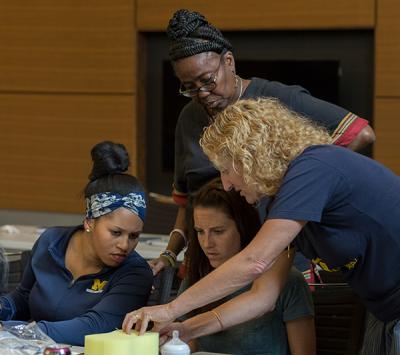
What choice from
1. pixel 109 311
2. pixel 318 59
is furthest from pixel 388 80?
pixel 109 311

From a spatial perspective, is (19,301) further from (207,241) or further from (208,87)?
(208,87)

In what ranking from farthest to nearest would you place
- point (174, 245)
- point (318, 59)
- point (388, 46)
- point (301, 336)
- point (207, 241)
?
point (318, 59) < point (388, 46) < point (174, 245) < point (207, 241) < point (301, 336)

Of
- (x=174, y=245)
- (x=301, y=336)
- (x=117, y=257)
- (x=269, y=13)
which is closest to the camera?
(x=301, y=336)

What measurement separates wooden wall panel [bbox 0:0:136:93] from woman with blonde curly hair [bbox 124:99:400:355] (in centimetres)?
400

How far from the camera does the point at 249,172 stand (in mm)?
2096

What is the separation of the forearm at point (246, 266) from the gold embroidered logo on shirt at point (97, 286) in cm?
65

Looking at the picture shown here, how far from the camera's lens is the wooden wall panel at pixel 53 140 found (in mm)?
6188

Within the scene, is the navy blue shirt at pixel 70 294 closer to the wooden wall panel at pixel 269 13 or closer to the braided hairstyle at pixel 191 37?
the braided hairstyle at pixel 191 37

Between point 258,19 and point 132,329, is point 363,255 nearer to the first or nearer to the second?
point 132,329

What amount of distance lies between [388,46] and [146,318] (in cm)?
377

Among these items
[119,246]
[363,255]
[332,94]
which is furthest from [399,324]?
[332,94]

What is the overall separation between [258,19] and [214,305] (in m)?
3.52

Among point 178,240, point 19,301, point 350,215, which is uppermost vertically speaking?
point 350,215

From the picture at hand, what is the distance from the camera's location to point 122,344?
1.95 meters
